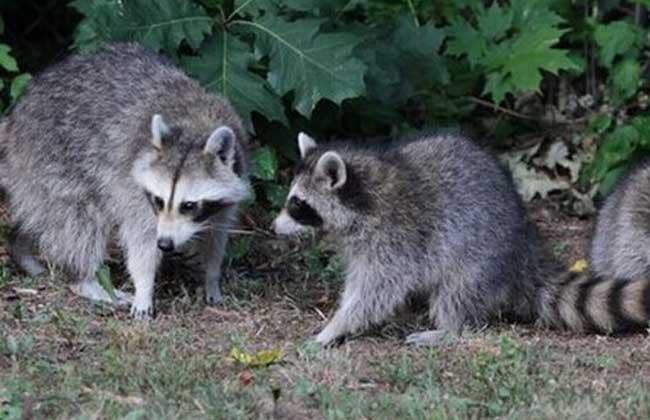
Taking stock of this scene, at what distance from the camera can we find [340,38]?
805cm

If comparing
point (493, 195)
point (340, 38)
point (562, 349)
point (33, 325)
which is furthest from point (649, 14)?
point (33, 325)

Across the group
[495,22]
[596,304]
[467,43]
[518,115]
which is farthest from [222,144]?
[518,115]

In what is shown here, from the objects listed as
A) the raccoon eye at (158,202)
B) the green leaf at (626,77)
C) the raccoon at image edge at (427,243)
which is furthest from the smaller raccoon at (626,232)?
the raccoon eye at (158,202)

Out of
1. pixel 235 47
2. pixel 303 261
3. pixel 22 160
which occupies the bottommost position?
pixel 303 261

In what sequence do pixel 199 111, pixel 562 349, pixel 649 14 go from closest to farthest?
pixel 562 349 < pixel 199 111 < pixel 649 14

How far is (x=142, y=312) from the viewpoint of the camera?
7199 millimetres

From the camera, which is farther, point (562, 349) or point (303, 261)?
point (303, 261)

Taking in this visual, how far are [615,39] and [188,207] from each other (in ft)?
10.1

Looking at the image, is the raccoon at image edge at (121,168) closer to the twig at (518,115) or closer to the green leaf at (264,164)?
the green leaf at (264,164)

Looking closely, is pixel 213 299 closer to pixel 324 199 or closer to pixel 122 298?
pixel 122 298

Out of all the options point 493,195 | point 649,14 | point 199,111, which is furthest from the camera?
point 649,14

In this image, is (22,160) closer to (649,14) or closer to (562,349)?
(562,349)

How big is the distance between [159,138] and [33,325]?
1.08m

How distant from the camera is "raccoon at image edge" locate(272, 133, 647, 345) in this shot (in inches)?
270
